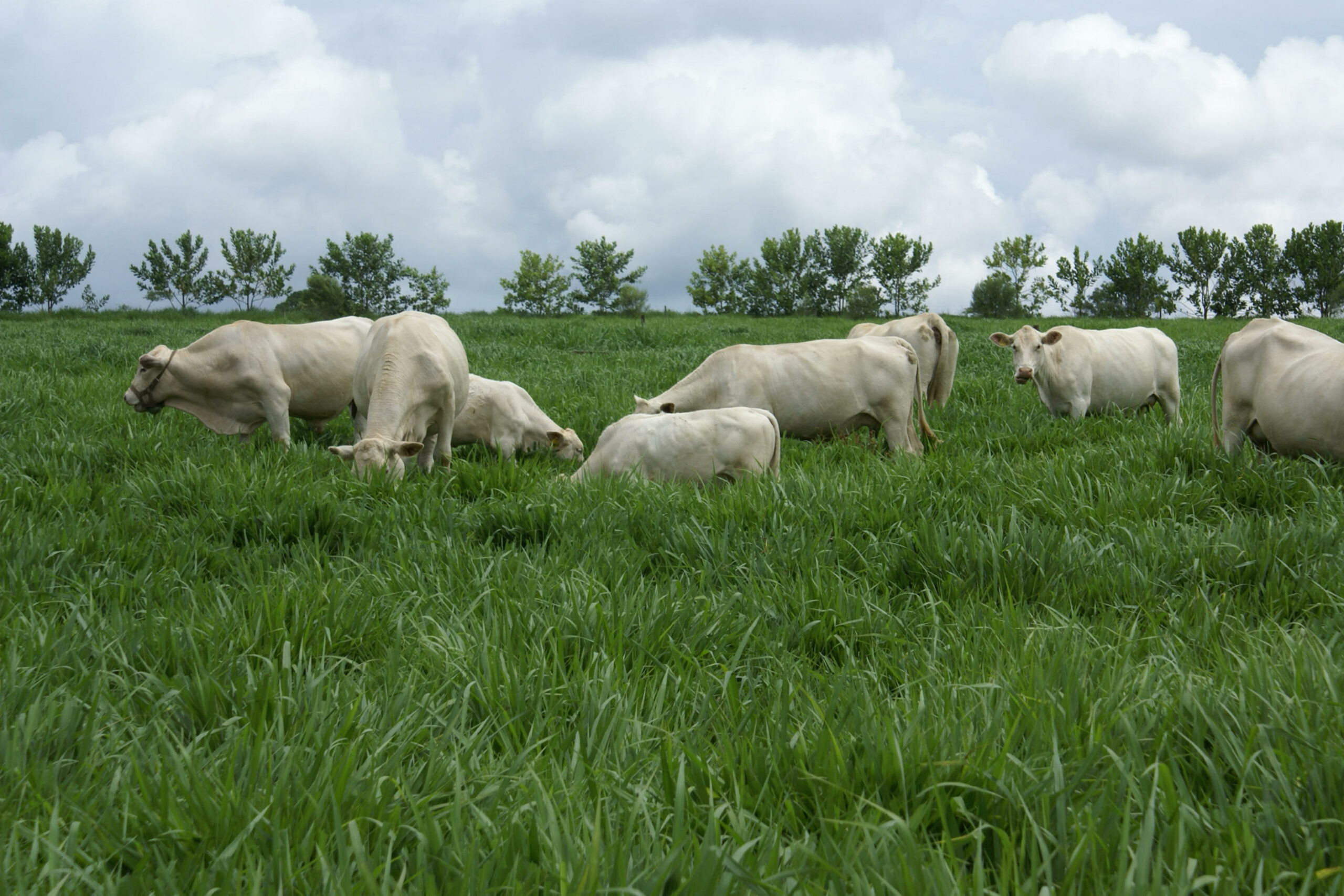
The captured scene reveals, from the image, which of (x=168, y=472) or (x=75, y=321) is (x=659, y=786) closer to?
(x=168, y=472)

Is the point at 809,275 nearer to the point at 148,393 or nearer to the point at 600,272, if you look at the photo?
the point at 600,272

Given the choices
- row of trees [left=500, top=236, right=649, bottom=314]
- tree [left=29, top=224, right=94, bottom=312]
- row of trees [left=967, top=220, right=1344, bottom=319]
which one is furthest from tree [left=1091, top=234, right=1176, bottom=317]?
tree [left=29, top=224, right=94, bottom=312]

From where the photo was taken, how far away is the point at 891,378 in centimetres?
805

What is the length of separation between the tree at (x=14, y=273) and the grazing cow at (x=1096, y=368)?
8396 cm

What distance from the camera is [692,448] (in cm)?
613

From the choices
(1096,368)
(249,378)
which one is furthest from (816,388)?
(249,378)

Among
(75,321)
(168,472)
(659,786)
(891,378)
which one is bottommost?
(659,786)

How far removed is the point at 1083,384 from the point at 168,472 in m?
8.54

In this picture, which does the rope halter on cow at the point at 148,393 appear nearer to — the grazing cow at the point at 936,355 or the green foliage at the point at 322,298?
the grazing cow at the point at 936,355

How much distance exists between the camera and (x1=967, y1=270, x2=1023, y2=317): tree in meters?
86.1

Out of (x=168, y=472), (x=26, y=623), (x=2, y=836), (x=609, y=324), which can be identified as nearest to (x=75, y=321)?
(x=609, y=324)

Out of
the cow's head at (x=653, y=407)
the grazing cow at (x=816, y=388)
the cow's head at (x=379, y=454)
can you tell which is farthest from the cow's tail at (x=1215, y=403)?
the cow's head at (x=379, y=454)

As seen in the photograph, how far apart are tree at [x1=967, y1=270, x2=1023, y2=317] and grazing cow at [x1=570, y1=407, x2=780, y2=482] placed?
85344mm

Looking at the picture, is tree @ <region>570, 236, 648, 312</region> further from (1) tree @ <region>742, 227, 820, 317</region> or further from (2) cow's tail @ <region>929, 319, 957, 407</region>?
(2) cow's tail @ <region>929, 319, 957, 407</region>
